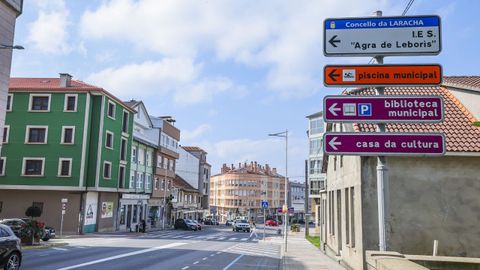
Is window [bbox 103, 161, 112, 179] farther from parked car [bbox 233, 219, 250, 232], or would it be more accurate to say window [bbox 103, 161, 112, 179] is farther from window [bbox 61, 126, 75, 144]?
parked car [bbox 233, 219, 250, 232]

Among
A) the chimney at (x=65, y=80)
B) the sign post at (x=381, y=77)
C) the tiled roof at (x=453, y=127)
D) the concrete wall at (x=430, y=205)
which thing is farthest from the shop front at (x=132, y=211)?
the sign post at (x=381, y=77)

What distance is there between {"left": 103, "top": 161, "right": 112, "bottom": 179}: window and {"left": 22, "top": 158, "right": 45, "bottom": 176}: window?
5327 mm

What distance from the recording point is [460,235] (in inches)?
547

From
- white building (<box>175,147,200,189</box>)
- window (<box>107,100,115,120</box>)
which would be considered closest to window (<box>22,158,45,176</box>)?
window (<box>107,100,115,120</box>)

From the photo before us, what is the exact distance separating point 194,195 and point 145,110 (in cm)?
3035

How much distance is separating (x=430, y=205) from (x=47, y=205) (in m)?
33.9

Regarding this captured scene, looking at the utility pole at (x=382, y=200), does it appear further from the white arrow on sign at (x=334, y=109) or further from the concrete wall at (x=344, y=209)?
the concrete wall at (x=344, y=209)

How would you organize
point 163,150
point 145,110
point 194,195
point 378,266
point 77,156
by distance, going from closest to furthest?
1. point 378,266
2. point 77,156
3. point 145,110
4. point 163,150
5. point 194,195

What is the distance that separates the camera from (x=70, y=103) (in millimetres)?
39312

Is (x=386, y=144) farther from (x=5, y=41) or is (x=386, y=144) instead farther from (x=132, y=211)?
(x=132, y=211)

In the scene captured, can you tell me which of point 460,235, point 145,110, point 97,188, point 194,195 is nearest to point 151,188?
point 145,110

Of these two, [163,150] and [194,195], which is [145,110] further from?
[194,195]

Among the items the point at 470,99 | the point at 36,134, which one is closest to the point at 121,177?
the point at 36,134

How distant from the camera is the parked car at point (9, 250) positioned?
12.6 metres
